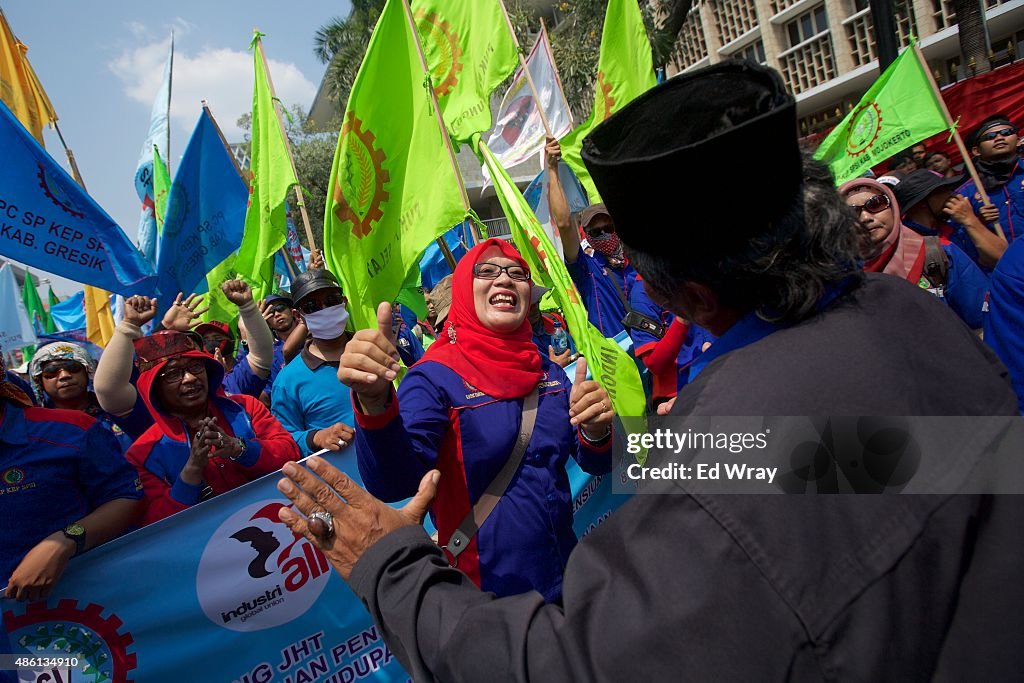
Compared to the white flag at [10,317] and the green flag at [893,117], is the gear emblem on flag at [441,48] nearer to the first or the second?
the green flag at [893,117]

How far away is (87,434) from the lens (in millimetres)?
2510

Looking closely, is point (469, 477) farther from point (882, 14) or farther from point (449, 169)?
point (882, 14)

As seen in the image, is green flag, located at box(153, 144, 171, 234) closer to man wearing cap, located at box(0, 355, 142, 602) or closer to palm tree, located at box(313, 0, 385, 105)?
man wearing cap, located at box(0, 355, 142, 602)

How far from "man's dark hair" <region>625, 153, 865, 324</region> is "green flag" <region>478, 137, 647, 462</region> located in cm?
119

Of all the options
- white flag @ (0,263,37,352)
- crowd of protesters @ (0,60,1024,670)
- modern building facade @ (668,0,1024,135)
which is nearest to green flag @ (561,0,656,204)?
crowd of protesters @ (0,60,1024,670)

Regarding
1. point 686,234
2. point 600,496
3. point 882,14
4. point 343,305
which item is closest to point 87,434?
point 343,305

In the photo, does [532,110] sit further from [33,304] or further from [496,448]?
[33,304]

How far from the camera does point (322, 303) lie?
13.8ft

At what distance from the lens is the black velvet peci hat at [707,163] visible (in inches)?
38.7

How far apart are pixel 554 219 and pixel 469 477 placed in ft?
8.63

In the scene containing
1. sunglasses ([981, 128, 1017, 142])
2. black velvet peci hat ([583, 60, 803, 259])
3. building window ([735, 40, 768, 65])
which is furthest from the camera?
building window ([735, 40, 768, 65])

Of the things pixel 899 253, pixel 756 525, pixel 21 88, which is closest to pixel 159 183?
pixel 21 88

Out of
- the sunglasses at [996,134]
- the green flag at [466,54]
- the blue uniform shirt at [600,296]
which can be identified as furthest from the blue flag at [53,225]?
the sunglasses at [996,134]

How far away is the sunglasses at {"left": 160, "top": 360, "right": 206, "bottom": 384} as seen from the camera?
10.2 feet
